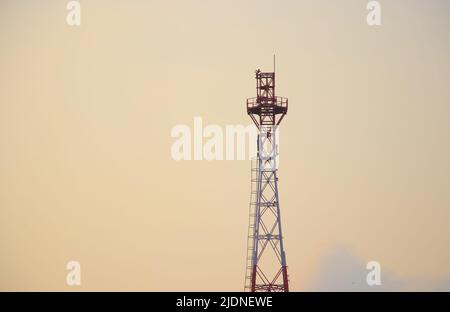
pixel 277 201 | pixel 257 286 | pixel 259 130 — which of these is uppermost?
pixel 259 130

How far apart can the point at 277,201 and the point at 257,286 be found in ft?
22.1

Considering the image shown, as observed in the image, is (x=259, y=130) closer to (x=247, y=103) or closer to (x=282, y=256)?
(x=247, y=103)

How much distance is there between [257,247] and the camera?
72.8m

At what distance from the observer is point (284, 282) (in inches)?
2849
